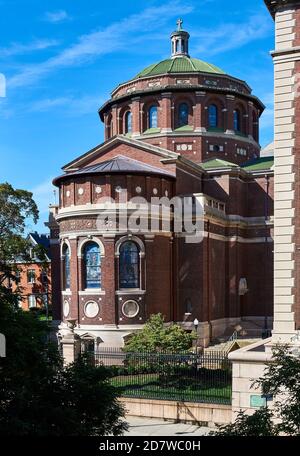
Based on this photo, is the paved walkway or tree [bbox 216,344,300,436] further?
the paved walkway

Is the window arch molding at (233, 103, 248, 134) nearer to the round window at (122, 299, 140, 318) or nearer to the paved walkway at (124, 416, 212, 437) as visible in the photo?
the round window at (122, 299, 140, 318)

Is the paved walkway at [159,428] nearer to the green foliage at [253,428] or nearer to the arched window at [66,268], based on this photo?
the green foliage at [253,428]

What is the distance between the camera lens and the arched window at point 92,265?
98.3ft

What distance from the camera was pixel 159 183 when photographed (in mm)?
31875

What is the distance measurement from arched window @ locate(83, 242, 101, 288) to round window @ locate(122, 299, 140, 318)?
6.26ft

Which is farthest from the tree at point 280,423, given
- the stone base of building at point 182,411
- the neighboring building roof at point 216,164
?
the neighboring building roof at point 216,164

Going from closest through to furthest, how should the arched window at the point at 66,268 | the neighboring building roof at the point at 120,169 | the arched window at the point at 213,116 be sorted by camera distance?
the neighboring building roof at the point at 120,169, the arched window at the point at 66,268, the arched window at the point at 213,116

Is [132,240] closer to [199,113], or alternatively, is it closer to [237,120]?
[199,113]

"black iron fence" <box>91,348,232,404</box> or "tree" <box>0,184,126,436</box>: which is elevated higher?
"tree" <box>0,184,126,436</box>

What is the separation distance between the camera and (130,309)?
2959 cm

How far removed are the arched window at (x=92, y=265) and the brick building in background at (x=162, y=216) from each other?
58 mm

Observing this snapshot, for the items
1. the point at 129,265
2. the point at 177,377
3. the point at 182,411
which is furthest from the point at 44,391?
the point at 129,265

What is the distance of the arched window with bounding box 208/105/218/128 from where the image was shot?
40.7 m

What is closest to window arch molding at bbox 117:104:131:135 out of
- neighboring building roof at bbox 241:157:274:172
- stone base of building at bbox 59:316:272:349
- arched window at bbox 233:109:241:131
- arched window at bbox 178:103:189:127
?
arched window at bbox 178:103:189:127
